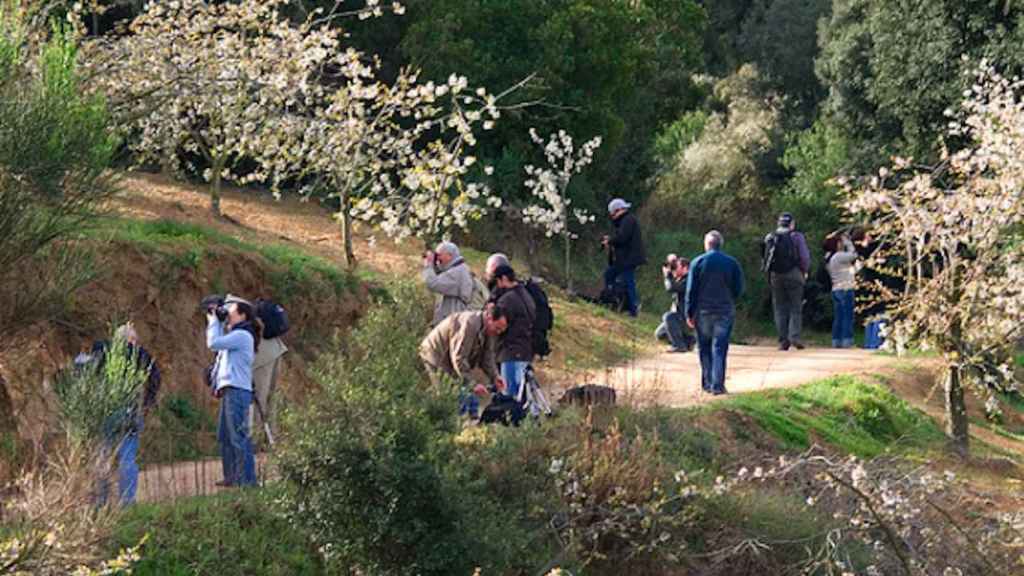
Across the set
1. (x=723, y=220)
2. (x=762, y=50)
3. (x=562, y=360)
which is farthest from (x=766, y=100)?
(x=562, y=360)

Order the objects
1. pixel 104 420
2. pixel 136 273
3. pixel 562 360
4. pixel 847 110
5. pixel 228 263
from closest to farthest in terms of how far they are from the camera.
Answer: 1. pixel 104 420
2. pixel 136 273
3. pixel 228 263
4. pixel 562 360
5. pixel 847 110

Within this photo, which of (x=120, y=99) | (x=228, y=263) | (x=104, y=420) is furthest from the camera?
(x=228, y=263)

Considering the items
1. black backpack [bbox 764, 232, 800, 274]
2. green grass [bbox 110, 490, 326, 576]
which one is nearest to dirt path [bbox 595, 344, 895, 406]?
black backpack [bbox 764, 232, 800, 274]

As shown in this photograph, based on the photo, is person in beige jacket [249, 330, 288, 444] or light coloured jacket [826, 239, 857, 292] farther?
light coloured jacket [826, 239, 857, 292]

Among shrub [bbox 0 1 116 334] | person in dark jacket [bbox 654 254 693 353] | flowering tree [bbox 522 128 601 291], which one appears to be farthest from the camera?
flowering tree [bbox 522 128 601 291]

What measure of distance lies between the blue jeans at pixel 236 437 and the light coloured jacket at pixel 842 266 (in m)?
12.6

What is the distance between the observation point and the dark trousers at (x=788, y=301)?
23391 millimetres

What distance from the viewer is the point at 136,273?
18547 millimetres

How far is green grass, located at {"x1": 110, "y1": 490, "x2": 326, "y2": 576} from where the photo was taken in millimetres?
12070

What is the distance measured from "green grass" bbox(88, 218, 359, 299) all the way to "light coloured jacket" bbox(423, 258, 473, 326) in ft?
12.0

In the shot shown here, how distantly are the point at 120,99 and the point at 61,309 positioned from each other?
4.27 meters

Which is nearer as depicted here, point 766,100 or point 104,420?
point 104,420

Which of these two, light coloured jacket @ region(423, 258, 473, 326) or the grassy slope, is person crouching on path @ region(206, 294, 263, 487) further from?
light coloured jacket @ region(423, 258, 473, 326)

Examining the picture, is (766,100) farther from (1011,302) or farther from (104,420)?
(104,420)
